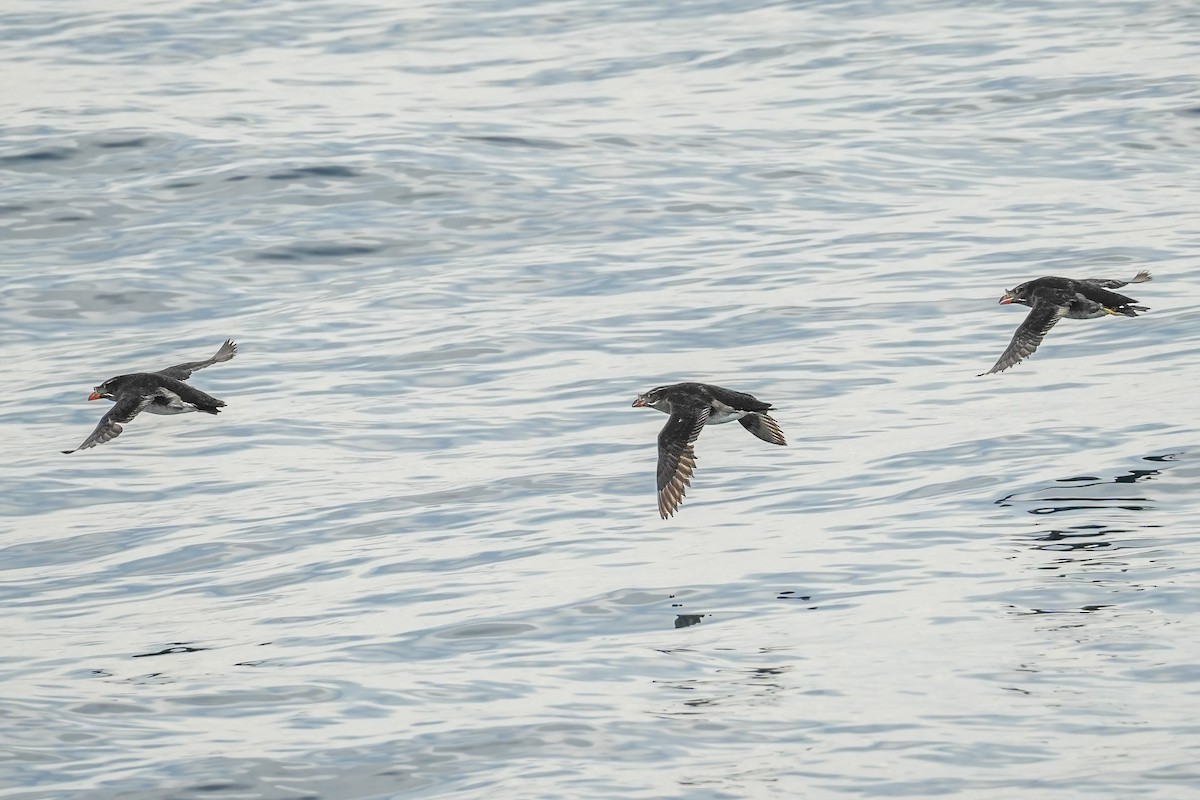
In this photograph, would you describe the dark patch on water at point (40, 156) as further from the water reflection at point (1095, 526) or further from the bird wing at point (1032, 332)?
the water reflection at point (1095, 526)

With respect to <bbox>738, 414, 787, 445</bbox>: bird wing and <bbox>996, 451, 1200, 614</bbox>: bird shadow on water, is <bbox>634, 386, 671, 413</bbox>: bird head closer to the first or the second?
<bbox>738, 414, 787, 445</bbox>: bird wing

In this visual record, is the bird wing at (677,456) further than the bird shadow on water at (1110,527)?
Yes

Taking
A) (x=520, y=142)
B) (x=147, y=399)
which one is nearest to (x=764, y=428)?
(x=147, y=399)

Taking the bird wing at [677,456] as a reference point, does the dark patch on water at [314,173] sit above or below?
above

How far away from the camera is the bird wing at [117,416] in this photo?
16.3 meters

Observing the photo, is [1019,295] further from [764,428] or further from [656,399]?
[656,399]

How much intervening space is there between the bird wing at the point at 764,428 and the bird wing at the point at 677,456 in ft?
2.61

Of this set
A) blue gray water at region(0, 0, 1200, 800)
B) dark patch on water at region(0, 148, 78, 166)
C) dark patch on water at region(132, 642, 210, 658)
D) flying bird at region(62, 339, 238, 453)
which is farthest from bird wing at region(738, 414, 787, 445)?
dark patch on water at region(0, 148, 78, 166)

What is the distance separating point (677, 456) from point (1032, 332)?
3.97 m

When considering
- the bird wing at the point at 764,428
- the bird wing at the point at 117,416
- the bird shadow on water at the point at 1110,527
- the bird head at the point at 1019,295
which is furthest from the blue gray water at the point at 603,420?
the bird head at the point at 1019,295

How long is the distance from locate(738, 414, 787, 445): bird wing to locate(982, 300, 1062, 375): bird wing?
6.93ft

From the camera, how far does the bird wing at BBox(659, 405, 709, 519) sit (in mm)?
14531

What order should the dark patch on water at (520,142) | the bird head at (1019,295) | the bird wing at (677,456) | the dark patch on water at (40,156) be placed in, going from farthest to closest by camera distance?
the dark patch on water at (520,142)
the dark patch on water at (40,156)
the bird head at (1019,295)
the bird wing at (677,456)

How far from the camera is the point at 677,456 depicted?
1486cm
